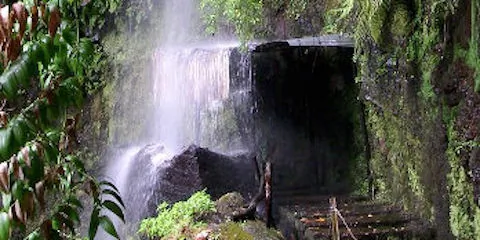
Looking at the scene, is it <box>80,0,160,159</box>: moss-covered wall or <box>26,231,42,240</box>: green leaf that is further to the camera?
<box>80,0,160,159</box>: moss-covered wall

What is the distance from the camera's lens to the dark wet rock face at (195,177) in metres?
6.30

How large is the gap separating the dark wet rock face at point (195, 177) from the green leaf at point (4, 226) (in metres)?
4.83

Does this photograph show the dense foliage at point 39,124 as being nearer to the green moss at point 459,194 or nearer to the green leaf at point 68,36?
the green leaf at point 68,36

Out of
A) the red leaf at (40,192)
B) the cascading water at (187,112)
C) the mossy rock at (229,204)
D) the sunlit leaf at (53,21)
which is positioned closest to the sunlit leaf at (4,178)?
the red leaf at (40,192)

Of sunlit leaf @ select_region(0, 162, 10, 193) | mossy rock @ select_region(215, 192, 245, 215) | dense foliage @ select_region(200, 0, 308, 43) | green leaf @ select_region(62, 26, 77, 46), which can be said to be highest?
dense foliage @ select_region(200, 0, 308, 43)

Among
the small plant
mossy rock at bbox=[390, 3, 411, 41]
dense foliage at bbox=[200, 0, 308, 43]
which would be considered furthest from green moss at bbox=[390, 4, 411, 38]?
the small plant

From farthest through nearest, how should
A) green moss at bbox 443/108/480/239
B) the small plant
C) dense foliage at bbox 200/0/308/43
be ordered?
dense foliage at bbox 200/0/308/43
the small plant
green moss at bbox 443/108/480/239

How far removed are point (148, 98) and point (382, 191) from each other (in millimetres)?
6144

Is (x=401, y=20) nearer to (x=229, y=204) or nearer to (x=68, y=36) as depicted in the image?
(x=229, y=204)

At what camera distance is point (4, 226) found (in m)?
1.40

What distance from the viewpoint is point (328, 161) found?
664 cm

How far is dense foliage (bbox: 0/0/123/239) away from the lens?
147cm

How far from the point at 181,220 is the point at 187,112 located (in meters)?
3.07

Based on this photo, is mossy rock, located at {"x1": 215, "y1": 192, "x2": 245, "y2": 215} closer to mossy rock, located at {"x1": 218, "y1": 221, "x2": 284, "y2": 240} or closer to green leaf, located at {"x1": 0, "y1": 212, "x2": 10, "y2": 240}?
mossy rock, located at {"x1": 218, "y1": 221, "x2": 284, "y2": 240}
